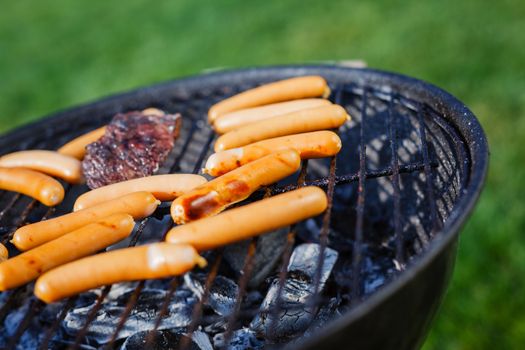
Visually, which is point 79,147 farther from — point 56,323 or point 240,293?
point 240,293

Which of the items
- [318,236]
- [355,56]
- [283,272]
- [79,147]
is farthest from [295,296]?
[355,56]

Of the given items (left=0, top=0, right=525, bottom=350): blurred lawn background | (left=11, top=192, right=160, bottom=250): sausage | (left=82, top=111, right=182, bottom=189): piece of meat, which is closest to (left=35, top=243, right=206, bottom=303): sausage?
(left=11, top=192, right=160, bottom=250): sausage

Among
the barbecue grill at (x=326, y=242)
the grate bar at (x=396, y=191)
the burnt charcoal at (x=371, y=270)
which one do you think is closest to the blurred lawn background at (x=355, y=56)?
the burnt charcoal at (x=371, y=270)

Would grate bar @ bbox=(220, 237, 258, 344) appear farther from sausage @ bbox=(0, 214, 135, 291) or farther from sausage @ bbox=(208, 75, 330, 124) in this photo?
sausage @ bbox=(208, 75, 330, 124)

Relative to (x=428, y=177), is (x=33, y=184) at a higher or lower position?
lower

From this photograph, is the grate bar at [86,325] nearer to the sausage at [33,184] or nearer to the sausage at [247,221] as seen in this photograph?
the sausage at [247,221]

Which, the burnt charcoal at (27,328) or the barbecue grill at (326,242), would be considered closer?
the barbecue grill at (326,242)
